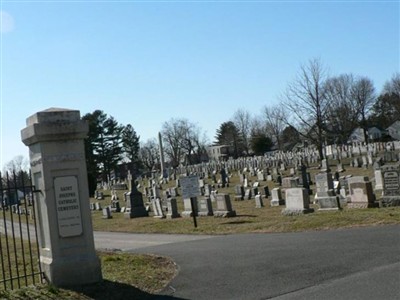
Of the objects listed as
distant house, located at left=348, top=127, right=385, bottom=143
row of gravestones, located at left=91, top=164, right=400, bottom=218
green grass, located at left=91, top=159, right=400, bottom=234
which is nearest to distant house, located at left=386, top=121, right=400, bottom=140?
distant house, located at left=348, top=127, right=385, bottom=143

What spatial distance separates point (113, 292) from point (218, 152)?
396 feet

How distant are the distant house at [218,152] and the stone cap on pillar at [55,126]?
103645 mm

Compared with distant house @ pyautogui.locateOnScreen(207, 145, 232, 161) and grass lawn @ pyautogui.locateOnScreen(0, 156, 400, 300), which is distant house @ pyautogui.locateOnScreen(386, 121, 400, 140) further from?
grass lawn @ pyautogui.locateOnScreen(0, 156, 400, 300)

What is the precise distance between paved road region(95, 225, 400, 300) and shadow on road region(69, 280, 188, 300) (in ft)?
1.09

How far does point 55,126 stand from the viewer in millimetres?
8406

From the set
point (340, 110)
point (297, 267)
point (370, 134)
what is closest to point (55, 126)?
point (297, 267)

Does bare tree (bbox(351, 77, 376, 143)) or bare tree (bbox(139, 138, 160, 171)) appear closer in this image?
bare tree (bbox(351, 77, 376, 143))

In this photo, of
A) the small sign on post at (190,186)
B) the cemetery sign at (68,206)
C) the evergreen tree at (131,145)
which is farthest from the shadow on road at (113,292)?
the evergreen tree at (131,145)

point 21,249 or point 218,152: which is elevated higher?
point 218,152

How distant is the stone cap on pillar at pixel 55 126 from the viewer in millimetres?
8359

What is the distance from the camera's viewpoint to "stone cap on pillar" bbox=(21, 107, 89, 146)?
836 cm

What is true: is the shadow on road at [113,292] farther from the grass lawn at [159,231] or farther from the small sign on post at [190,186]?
the small sign on post at [190,186]

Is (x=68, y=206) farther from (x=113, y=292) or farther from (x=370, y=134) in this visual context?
(x=370, y=134)

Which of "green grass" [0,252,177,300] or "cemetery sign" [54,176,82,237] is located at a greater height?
"cemetery sign" [54,176,82,237]
